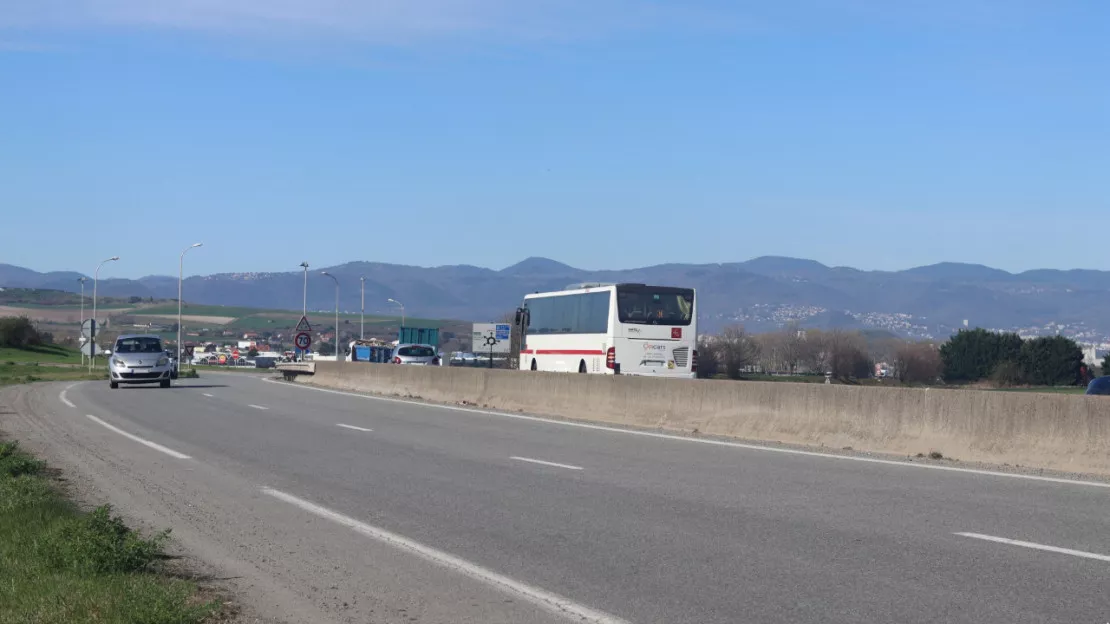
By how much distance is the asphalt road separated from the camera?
7.60 meters

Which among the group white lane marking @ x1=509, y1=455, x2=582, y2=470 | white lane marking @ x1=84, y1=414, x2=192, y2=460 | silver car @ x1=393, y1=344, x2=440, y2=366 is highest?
silver car @ x1=393, y1=344, x2=440, y2=366

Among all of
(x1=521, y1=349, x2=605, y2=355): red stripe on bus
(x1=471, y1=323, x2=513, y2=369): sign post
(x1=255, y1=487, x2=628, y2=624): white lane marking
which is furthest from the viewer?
(x1=471, y1=323, x2=513, y2=369): sign post

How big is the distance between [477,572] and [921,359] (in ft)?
168

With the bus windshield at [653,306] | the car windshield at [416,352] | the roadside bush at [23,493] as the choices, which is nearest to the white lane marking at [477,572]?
the roadside bush at [23,493]

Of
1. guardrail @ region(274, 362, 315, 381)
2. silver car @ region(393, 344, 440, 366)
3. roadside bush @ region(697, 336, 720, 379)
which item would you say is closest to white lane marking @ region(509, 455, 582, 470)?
guardrail @ region(274, 362, 315, 381)

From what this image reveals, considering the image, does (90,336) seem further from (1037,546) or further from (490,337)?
(1037,546)

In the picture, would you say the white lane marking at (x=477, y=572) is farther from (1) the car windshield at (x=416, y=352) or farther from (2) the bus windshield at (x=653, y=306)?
(1) the car windshield at (x=416, y=352)

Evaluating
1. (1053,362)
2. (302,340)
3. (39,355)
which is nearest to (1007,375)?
(1053,362)

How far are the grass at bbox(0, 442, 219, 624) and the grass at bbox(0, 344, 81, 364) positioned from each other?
84.4 metres

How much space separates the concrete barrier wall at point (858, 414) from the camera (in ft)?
47.5

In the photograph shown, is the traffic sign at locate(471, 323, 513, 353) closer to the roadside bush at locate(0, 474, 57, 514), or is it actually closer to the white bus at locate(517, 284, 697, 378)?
the white bus at locate(517, 284, 697, 378)

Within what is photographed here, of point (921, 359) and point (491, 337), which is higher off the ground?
point (491, 337)

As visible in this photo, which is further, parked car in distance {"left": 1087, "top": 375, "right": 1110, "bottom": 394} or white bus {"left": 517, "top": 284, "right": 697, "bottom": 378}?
white bus {"left": 517, "top": 284, "right": 697, "bottom": 378}

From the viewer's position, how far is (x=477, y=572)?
28.5 ft
